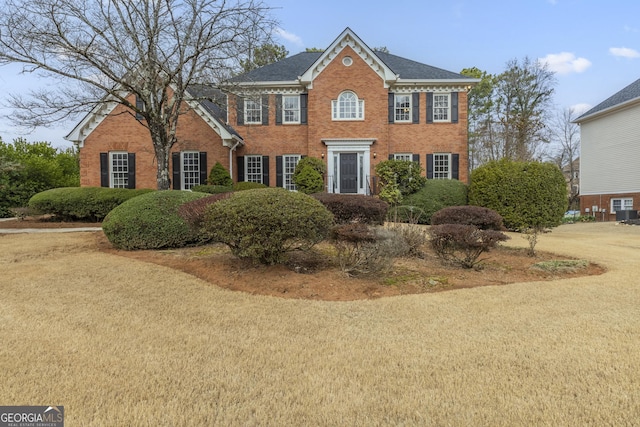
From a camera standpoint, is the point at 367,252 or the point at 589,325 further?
the point at 367,252

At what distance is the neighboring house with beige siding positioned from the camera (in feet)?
71.9

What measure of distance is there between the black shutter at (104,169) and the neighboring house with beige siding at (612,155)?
29138mm

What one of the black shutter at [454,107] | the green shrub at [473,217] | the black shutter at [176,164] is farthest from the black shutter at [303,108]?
the green shrub at [473,217]

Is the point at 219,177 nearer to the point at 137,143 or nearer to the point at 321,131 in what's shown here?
the point at 137,143

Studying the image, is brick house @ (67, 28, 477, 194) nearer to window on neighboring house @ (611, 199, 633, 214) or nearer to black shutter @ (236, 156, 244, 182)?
black shutter @ (236, 156, 244, 182)

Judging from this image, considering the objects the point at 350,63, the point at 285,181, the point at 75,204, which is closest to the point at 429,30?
the point at 350,63

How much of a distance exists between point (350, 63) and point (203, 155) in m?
8.39

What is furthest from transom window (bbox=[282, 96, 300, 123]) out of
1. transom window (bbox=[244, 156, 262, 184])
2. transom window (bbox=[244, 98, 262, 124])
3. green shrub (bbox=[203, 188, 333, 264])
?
green shrub (bbox=[203, 188, 333, 264])

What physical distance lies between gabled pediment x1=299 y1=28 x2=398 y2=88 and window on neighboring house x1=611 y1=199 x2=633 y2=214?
56.8 ft

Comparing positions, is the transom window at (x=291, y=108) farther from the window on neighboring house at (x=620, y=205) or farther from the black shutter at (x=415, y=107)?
the window on neighboring house at (x=620, y=205)

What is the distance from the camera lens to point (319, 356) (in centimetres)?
308

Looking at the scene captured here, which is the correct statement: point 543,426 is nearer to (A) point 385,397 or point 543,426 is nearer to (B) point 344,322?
(A) point 385,397

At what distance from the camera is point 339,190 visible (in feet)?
58.5

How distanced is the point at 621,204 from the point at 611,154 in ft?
11.1
